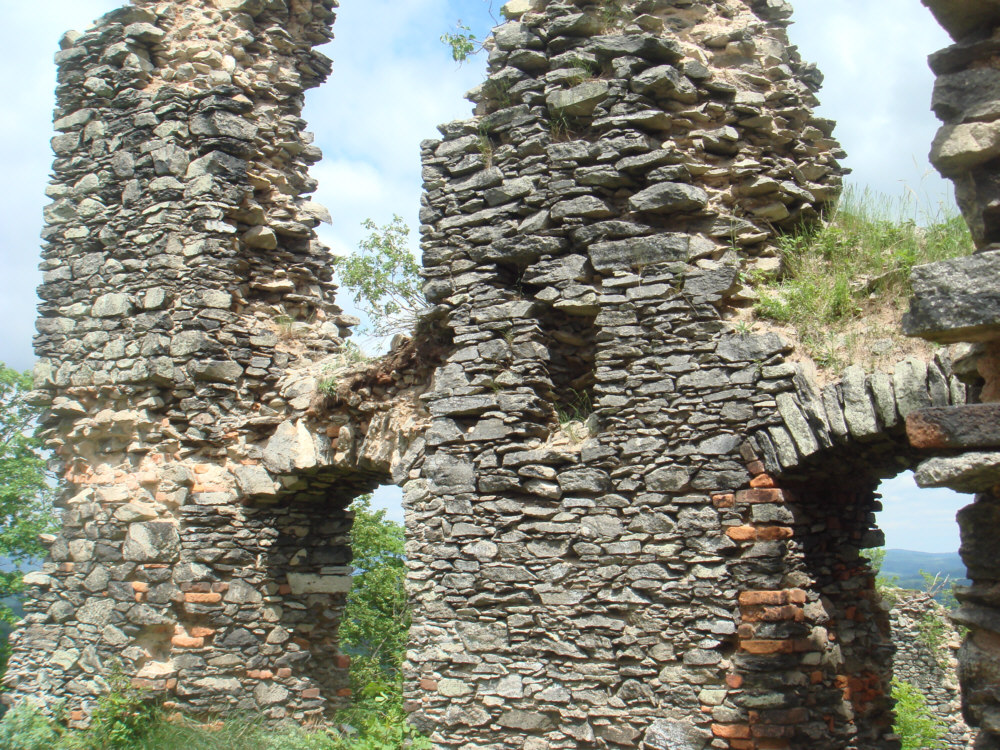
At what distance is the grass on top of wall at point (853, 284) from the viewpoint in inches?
185

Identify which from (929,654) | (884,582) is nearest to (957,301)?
(929,654)

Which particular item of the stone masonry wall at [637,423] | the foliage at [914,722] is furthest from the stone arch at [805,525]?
the foliage at [914,722]

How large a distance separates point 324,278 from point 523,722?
201 inches

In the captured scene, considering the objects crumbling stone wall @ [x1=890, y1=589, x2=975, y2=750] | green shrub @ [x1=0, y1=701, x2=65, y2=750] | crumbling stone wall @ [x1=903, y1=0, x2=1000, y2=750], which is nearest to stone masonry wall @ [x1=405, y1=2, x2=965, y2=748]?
crumbling stone wall @ [x1=903, y1=0, x2=1000, y2=750]

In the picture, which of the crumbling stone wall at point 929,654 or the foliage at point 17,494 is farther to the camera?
the foliage at point 17,494

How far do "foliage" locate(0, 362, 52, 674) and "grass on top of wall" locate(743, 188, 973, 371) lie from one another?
13.7 metres

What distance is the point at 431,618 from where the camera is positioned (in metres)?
5.73

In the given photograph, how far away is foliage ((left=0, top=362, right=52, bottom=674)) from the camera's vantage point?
1455cm

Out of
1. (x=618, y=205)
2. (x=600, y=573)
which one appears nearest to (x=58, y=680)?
(x=600, y=573)

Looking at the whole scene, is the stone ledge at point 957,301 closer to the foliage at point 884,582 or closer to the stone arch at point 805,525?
the stone arch at point 805,525

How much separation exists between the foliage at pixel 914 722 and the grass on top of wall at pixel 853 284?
5.29 metres

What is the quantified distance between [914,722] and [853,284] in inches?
242

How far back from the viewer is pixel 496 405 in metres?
5.77

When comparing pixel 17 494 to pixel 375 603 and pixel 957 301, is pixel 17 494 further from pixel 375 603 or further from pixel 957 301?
pixel 957 301
